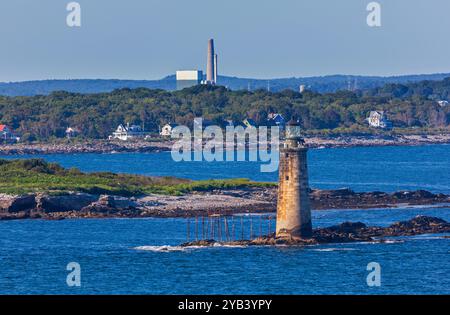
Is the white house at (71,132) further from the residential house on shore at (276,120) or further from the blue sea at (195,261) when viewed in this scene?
the blue sea at (195,261)

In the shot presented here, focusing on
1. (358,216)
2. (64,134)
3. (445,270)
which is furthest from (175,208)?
(64,134)

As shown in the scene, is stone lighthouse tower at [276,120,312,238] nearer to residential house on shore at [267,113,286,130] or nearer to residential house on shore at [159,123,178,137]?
residential house on shore at [267,113,286,130]

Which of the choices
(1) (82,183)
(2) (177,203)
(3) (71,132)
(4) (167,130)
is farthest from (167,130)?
(2) (177,203)

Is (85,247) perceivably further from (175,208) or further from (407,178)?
(407,178)

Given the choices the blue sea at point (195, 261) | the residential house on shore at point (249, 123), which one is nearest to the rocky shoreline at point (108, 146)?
the residential house on shore at point (249, 123)

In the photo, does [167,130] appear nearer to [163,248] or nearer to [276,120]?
[276,120]

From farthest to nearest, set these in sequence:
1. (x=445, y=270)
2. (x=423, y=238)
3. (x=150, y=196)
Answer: (x=150, y=196)
(x=423, y=238)
(x=445, y=270)
